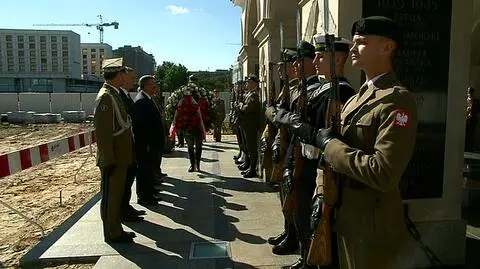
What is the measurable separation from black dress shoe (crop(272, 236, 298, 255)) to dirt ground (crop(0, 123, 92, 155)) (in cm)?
1404

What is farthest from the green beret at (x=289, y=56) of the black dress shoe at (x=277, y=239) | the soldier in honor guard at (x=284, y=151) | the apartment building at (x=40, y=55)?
the apartment building at (x=40, y=55)

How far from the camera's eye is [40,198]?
25.2 feet

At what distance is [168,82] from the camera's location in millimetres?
55000

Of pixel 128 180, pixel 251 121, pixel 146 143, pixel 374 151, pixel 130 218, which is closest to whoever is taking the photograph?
pixel 374 151

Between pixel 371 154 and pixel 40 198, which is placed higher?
pixel 371 154

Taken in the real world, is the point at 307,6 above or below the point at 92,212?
above

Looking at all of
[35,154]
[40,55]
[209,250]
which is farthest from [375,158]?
[40,55]

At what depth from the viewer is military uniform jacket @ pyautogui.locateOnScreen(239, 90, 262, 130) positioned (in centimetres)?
820

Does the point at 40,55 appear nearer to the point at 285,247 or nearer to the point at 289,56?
the point at 289,56

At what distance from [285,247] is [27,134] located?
19.8 meters

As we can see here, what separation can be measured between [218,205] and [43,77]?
106 meters

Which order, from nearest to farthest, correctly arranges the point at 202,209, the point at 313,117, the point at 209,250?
1. the point at 313,117
2. the point at 209,250
3. the point at 202,209

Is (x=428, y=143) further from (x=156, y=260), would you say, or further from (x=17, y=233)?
(x=17, y=233)

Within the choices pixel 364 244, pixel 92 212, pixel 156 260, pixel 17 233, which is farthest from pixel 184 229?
pixel 364 244
